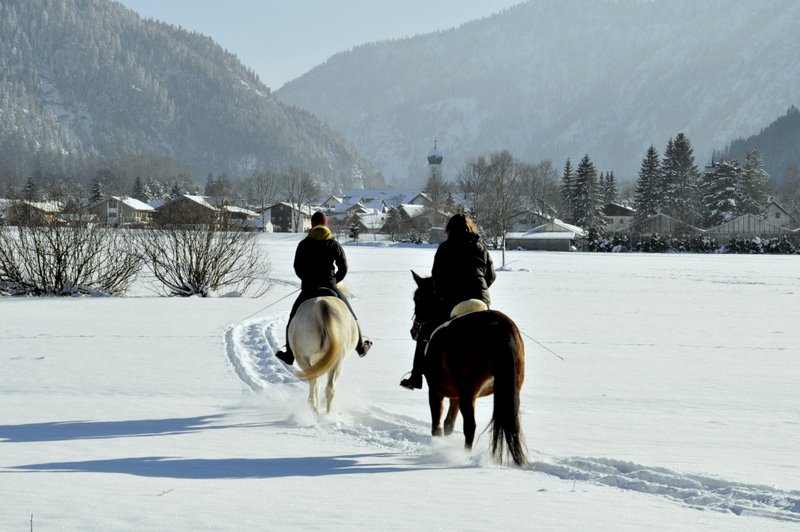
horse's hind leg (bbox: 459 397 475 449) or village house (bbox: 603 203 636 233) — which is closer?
horse's hind leg (bbox: 459 397 475 449)

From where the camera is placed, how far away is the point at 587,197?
102 metres

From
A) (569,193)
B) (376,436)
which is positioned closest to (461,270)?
(376,436)

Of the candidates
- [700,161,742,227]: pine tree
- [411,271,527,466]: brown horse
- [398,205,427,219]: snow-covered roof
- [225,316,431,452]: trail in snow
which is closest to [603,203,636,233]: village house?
[700,161,742,227]: pine tree

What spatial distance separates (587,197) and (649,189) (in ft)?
24.8

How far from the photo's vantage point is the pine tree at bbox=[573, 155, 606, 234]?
3974 inches

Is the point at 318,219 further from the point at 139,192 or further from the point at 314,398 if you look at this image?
the point at 139,192

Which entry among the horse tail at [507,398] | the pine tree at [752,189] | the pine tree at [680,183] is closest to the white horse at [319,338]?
the horse tail at [507,398]

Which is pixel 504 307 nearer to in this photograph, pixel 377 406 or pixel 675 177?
pixel 377 406

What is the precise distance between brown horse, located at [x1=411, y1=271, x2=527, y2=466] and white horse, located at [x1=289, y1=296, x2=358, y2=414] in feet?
4.59

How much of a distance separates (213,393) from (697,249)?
7054 centimetres

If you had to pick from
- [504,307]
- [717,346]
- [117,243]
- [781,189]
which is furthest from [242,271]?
[781,189]

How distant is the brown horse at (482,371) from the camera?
6234 millimetres

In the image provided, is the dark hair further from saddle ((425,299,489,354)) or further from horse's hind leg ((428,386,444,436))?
horse's hind leg ((428,386,444,436))

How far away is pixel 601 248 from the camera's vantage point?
78938 millimetres
